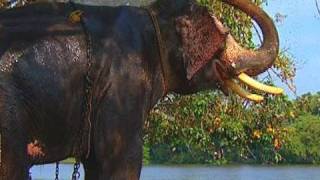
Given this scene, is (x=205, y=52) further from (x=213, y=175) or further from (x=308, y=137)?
(x=308, y=137)

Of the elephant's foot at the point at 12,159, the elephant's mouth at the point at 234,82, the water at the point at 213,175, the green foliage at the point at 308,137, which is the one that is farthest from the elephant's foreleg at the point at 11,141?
the green foliage at the point at 308,137

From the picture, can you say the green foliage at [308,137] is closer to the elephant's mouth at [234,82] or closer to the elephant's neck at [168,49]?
the elephant's mouth at [234,82]

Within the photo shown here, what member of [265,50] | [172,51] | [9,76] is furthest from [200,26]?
[9,76]

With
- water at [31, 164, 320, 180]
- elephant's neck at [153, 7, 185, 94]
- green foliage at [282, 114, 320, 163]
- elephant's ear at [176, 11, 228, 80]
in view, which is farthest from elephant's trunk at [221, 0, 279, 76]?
green foliage at [282, 114, 320, 163]

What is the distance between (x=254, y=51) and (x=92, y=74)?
1.28 m

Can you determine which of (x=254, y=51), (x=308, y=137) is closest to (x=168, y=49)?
(x=254, y=51)

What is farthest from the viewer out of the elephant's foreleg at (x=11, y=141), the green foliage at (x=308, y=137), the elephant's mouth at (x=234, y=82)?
the green foliage at (x=308, y=137)

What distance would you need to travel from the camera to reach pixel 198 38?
4660 mm

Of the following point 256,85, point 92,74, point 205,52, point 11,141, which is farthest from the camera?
point 256,85

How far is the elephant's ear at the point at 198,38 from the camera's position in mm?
4637

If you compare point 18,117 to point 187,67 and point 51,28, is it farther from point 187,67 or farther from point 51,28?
point 187,67

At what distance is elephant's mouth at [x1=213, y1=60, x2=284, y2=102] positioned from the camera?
15.9ft

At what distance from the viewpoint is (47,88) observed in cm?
404

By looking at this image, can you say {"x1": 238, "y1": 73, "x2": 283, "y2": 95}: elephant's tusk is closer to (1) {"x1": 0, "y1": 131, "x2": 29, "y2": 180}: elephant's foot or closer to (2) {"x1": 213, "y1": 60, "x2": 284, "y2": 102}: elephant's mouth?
(2) {"x1": 213, "y1": 60, "x2": 284, "y2": 102}: elephant's mouth
